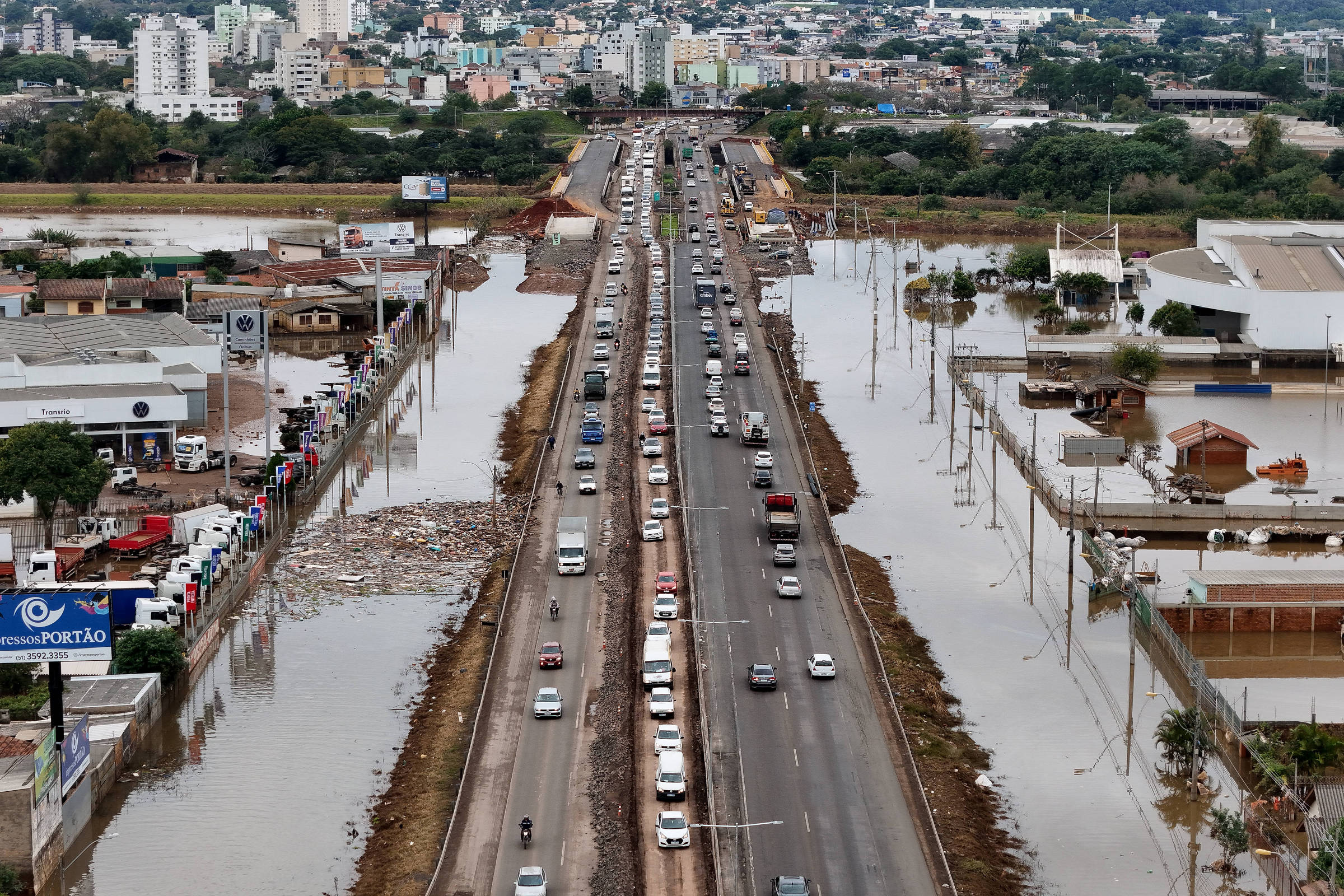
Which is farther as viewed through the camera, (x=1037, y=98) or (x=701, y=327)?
(x=1037, y=98)

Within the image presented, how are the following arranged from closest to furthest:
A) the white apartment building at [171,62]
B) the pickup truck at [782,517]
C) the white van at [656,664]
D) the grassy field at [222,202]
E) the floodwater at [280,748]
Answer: the floodwater at [280,748], the white van at [656,664], the pickup truck at [782,517], the grassy field at [222,202], the white apartment building at [171,62]

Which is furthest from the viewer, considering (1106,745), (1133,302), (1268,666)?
(1133,302)

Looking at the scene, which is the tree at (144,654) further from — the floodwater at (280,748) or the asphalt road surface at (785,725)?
the asphalt road surface at (785,725)

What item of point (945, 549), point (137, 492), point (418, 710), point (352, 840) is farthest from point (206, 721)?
point (945, 549)

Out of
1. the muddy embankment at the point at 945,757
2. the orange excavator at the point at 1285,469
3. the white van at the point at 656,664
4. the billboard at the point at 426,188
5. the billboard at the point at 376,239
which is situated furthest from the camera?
the billboard at the point at 426,188

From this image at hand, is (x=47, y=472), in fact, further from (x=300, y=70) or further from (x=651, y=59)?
(x=651, y=59)

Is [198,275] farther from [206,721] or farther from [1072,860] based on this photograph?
[1072,860]

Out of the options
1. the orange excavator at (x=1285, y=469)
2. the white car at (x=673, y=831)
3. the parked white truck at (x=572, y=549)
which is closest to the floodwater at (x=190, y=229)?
the orange excavator at (x=1285, y=469)

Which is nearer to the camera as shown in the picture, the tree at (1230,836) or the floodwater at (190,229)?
the tree at (1230,836)
